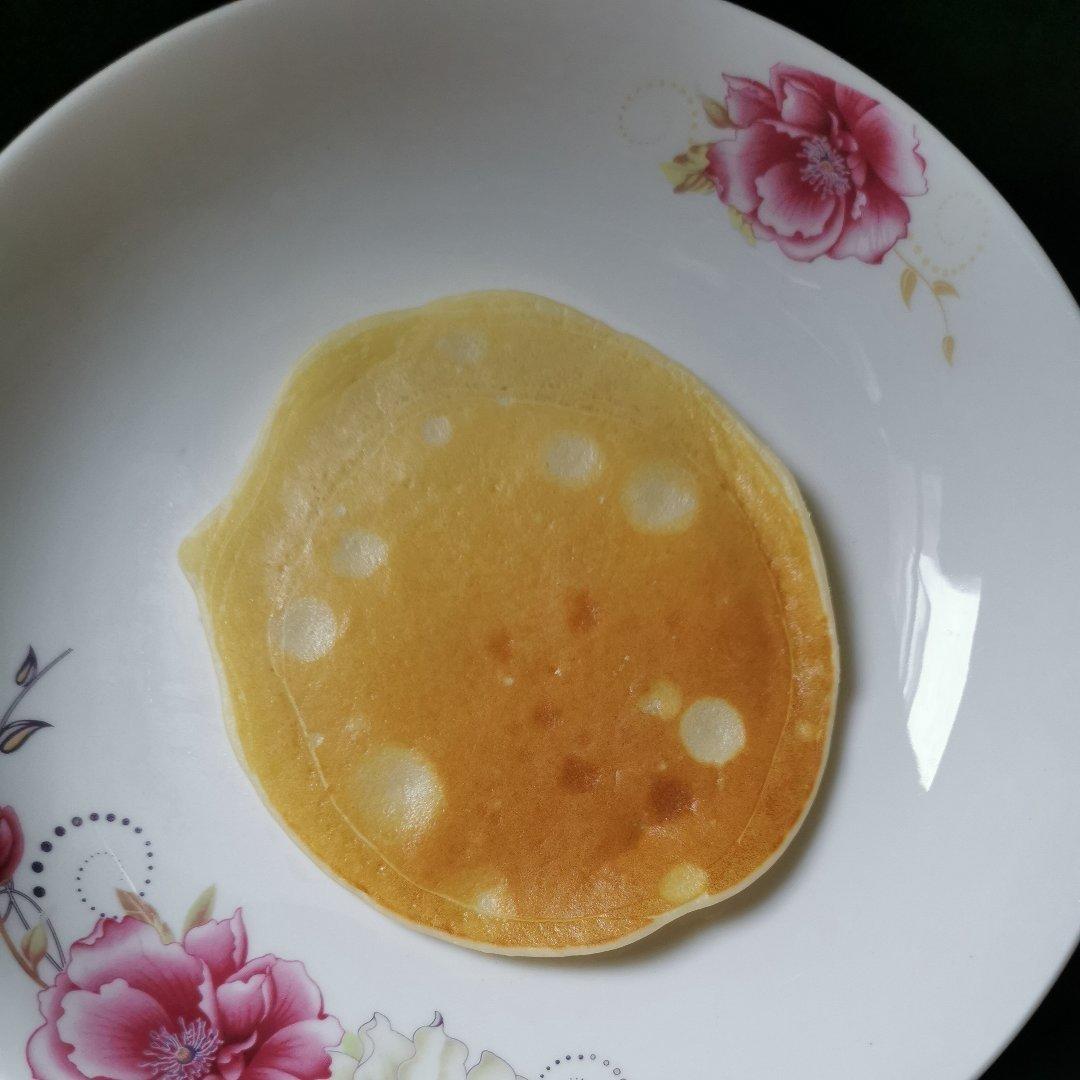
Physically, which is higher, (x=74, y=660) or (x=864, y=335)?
(x=864, y=335)

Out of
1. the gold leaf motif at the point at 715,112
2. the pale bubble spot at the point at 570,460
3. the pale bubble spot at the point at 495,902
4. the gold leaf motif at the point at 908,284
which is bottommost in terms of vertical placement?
the pale bubble spot at the point at 495,902

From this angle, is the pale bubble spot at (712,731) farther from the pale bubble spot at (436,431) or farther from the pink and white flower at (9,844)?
the pink and white flower at (9,844)

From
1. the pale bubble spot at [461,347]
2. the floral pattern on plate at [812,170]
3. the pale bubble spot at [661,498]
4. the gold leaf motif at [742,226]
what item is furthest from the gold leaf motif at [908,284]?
the pale bubble spot at [461,347]

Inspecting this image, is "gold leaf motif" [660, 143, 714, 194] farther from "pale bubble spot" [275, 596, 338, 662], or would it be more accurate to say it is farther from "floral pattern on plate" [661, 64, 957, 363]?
"pale bubble spot" [275, 596, 338, 662]

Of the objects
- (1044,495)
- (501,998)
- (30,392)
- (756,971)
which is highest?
(1044,495)

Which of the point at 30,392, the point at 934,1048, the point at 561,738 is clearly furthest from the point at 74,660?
the point at 934,1048

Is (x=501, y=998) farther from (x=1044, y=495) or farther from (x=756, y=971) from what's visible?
(x=1044, y=495)
